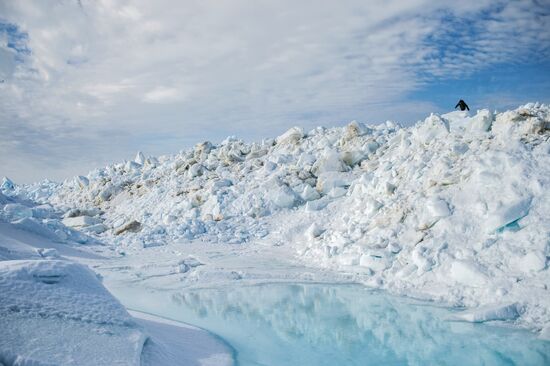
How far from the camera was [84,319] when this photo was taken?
3742 mm

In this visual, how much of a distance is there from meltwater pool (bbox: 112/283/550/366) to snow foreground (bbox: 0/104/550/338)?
1.51 feet

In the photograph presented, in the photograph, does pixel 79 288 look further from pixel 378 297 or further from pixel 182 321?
pixel 378 297

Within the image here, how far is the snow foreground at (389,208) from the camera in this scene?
21.4ft

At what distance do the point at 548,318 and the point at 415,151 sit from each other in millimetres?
6263

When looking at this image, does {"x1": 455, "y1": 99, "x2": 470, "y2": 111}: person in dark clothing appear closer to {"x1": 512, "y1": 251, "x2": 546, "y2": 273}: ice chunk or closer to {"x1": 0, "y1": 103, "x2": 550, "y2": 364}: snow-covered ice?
{"x1": 0, "y1": 103, "x2": 550, "y2": 364}: snow-covered ice

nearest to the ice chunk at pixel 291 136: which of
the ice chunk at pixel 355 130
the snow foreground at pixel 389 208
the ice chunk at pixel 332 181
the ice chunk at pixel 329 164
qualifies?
the snow foreground at pixel 389 208

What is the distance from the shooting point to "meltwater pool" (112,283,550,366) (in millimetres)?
4668

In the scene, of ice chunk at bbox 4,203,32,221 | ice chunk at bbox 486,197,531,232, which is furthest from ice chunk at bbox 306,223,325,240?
ice chunk at bbox 4,203,32,221

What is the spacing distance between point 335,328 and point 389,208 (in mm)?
4272

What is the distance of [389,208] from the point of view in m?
9.37

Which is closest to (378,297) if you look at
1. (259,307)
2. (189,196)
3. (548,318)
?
(259,307)

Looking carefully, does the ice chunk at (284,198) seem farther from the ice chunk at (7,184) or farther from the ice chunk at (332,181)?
the ice chunk at (7,184)

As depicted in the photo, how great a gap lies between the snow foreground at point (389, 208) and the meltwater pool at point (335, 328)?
0.46m

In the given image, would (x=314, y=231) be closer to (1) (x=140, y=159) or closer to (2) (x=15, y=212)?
(2) (x=15, y=212)
